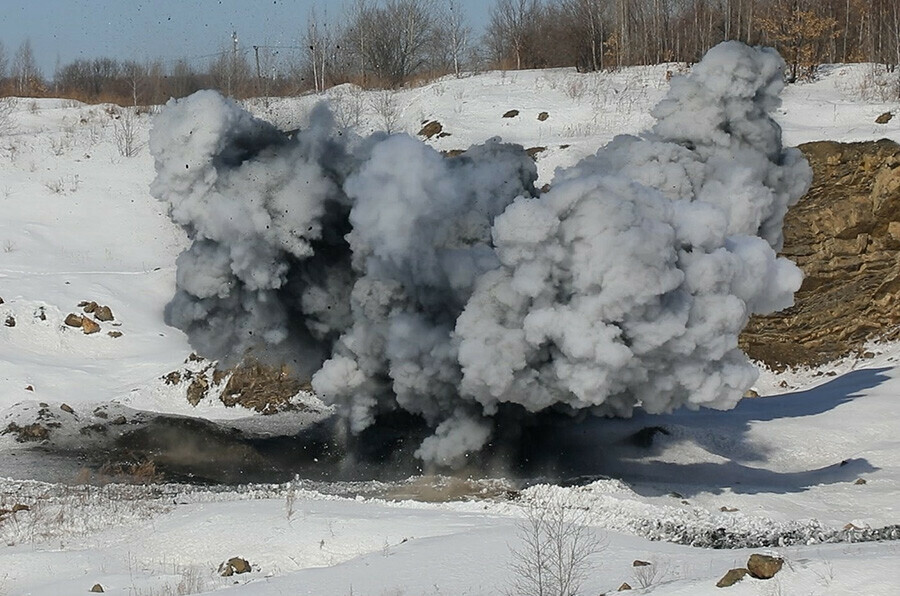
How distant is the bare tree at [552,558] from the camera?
1462cm

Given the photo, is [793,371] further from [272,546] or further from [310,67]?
[310,67]

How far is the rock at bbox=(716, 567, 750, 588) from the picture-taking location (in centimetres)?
1330

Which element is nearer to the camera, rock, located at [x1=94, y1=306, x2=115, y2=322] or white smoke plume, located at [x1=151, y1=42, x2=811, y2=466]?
white smoke plume, located at [x1=151, y1=42, x2=811, y2=466]

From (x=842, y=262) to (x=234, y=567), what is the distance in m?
22.6

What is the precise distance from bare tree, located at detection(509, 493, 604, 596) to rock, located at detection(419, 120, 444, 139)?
26.4 m

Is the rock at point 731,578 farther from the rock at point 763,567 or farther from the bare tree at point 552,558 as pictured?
the bare tree at point 552,558

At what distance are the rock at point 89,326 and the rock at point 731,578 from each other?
24.3 metres

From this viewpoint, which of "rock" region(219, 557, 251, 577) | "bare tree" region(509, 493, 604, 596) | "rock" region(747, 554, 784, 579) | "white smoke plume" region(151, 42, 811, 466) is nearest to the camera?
"rock" region(747, 554, 784, 579)

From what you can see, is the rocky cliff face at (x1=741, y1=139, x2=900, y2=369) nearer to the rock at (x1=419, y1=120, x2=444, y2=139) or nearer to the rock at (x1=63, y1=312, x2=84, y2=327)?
the rock at (x1=419, y1=120, x2=444, y2=139)

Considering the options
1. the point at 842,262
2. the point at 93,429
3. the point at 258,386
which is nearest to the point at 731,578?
the point at 93,429

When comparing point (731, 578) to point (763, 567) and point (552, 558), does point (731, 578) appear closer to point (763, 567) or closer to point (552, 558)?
point (763, 567)

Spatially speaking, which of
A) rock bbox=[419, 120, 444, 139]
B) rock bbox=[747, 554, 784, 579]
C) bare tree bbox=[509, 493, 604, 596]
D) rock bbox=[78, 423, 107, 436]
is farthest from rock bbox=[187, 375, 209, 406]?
rock bbox=[747, 554, 784, 579]

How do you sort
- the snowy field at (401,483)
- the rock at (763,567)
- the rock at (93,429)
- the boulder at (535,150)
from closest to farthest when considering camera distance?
the rock at (763,567), the snowy field at (401,483), the rock at (93,429), the boulder at (535,150)

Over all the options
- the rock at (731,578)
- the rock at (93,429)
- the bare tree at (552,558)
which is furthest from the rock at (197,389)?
the rock at (731,578)
